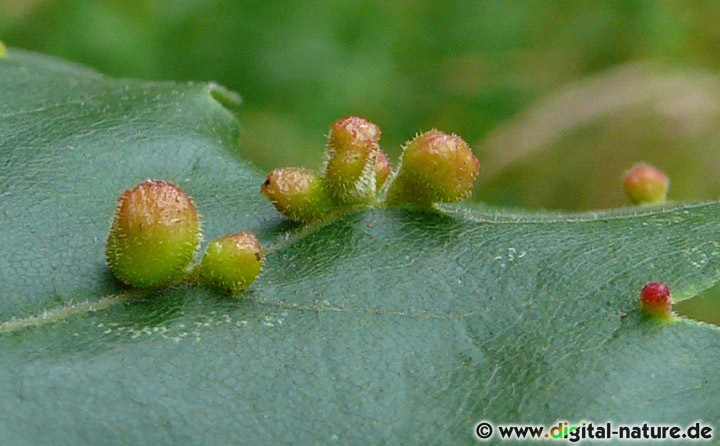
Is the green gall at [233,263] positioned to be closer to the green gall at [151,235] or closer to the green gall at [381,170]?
the green gall at [151,235]

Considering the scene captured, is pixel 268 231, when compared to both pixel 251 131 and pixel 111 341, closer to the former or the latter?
pixel 111 341

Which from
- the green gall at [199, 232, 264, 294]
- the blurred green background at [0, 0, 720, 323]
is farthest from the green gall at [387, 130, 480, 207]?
the blurred green background at [0, 0, 720, 323]

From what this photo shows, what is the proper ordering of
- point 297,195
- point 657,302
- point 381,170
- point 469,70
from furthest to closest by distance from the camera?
point 469,70 < point 381,170 < point 297,195 < point 657,302

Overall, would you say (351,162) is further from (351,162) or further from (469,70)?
(469,70)

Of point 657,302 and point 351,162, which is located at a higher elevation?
point 351,162

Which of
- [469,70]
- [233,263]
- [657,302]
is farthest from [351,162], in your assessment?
[469,70]

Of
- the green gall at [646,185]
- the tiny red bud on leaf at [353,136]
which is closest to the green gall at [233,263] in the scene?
the tiny red bud on leaf at [353,136]

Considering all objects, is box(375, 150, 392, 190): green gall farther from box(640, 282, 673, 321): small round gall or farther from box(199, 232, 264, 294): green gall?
box(640, 282, 673, 321): small round gall
